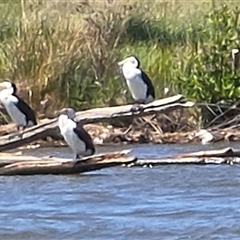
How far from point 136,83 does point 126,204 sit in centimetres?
314

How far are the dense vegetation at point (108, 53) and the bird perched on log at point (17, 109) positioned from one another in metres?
1.80

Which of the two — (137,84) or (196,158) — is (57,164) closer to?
(196,158)

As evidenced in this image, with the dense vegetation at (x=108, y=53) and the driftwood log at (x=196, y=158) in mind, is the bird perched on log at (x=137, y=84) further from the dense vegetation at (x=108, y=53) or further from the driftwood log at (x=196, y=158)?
the driftwood log at (x=196, y=158)

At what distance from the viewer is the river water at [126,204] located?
29.1 feet

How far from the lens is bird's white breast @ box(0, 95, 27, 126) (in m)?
12.6

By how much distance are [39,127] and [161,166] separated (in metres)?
1.24

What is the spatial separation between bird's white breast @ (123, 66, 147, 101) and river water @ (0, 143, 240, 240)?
1.14 metres

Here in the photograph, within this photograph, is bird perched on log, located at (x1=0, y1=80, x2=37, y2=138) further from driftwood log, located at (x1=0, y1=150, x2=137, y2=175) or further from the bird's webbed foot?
driftwood log, located at (x1=0, y1=150, x2=137, y2=175)

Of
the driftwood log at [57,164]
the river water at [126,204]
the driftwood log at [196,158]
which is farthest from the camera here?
the driftwood log at [196,158]

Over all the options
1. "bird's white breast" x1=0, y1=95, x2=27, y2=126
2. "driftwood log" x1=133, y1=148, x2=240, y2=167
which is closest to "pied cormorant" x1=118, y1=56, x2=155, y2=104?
"bird's white breast" x1=0, y1=95, x2=27, y2=126

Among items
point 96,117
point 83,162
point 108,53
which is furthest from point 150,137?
point 83,162

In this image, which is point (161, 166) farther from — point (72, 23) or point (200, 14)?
point (200, 14)

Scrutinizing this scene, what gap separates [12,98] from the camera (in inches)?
508

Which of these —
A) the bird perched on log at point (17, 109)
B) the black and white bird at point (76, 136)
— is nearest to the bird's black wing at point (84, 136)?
the black and white bird at point (76, 136)
